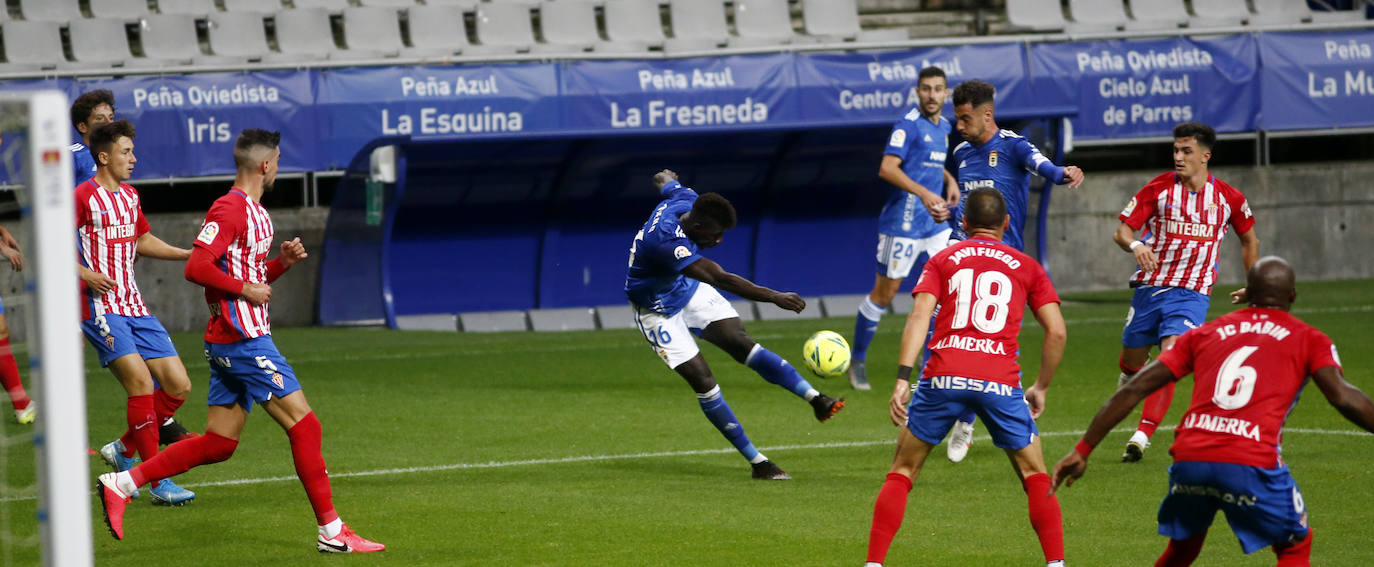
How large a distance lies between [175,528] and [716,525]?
2.55 metres

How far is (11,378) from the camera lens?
35.1 ft

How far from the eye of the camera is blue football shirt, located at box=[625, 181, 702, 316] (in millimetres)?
8602

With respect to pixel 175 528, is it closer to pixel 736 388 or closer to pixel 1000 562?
pixel 1000 562

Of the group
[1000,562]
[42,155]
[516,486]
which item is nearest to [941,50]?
[516,486]

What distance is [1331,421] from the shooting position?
1045 centimetres

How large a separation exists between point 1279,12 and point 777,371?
16.4m

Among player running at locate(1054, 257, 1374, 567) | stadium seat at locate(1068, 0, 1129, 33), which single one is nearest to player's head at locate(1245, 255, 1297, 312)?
player running at locate(1054, 257, 1374, 567)

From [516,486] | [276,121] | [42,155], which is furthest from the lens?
[276,121]

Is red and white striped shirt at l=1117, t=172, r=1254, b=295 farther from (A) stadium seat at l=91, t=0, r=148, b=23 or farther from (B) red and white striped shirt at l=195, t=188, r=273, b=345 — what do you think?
(A) stadium seat at l=91, t=0, r=148, b=23

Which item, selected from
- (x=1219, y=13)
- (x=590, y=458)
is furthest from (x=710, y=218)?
(x=1219, y=13)

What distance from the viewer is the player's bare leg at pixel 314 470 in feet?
22.8

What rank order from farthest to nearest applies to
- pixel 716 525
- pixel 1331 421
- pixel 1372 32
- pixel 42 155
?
1. pixel 1372 32
2. pixel 1331 421
3. pixel 716 525
4. pixel 42 155

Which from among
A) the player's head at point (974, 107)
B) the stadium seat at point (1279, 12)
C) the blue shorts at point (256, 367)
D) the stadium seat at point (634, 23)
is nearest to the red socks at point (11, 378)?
the blue shorts at point (256, 367)

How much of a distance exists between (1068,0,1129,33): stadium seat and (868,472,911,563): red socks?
17073mm
